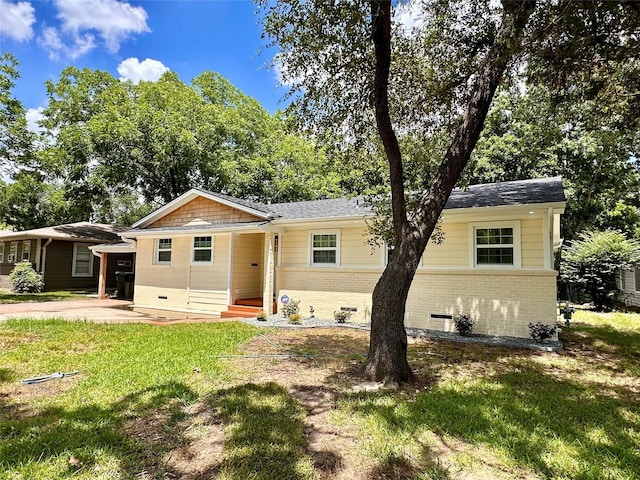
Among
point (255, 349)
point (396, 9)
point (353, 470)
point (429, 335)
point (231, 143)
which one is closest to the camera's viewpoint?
point (353, 470)

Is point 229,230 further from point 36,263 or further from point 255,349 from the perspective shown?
point 36,263

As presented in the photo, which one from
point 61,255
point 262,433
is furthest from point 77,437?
point 61,255

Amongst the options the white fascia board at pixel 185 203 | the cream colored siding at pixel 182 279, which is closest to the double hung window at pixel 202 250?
the cream colored siding at pixel 182 279

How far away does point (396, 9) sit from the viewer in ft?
19.6

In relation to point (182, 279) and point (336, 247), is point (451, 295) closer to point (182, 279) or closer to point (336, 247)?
point (336, 247)

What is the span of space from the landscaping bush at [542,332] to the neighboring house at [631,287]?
37.8 ft

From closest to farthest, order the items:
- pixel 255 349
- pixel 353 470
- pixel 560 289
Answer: pixel 353 470 → pixel 255 349 → pixel 560 289

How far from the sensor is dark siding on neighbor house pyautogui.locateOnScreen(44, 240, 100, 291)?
20.6 meters

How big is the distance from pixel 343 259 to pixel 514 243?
4.65 meters

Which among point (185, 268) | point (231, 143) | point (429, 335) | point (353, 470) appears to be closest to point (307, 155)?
point (231, 143)

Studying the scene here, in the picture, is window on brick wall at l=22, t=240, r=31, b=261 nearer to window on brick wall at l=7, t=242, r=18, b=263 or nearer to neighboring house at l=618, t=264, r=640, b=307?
window on brick wall at l=7, t=242, r=18, b=263

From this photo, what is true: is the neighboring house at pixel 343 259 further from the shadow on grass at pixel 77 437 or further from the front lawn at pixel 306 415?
the shadow on grass at pixel 77 437

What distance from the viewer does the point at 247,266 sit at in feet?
44.5

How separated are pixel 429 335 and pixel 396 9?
697 centimetres
